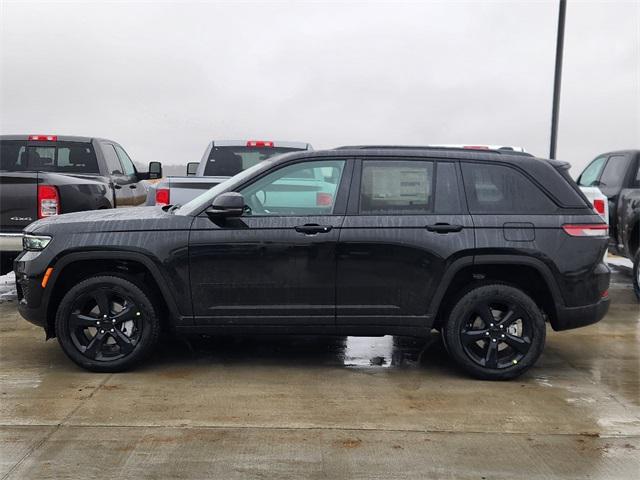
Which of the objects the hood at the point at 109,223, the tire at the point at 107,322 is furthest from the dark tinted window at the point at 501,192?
the tire at the point at 107,322

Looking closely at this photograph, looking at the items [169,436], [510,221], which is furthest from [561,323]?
[169,436]

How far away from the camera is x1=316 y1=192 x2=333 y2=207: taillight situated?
5.47 metres

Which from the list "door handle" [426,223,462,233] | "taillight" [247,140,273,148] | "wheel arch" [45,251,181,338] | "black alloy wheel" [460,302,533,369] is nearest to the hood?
"wheel arch" [45,251,181,338]

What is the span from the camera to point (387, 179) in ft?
18.1

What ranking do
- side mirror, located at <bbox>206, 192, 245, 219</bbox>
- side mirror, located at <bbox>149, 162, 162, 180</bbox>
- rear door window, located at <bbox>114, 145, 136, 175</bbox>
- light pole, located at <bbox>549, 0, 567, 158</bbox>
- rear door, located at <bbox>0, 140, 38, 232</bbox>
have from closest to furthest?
side mirror, located at <bbox>206, 192, 245, 219</bbox>
rear door, located at <bbox>0, 140, 38, 232</bbox>
rear door window, located at <bbox>114, 145, 136, 175</bbox>
side mirror, located at <bbox>149, 162, 162, 180</bbox>
light pole, located at <bbox>549, 0, 567, 158</bbox>

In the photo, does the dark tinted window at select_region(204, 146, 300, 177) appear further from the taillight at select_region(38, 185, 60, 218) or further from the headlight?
the headlight

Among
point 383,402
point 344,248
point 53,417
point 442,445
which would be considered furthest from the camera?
point 344,248

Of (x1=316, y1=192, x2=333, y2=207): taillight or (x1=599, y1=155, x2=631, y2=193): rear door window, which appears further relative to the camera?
(x1=599, y1=155, x2=631, y2=193): rear door window

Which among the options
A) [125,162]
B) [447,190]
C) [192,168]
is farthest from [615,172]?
[125,162]

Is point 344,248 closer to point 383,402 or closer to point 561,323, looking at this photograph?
point 383,402

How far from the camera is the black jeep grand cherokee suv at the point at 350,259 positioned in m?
5.38

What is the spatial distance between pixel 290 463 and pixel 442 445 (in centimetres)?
92

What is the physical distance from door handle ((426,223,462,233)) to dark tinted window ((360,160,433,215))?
148mm

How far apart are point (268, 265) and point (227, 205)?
547mm
